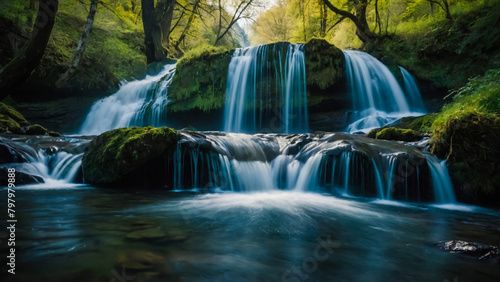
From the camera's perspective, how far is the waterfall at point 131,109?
12.2m

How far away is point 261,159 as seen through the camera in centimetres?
645

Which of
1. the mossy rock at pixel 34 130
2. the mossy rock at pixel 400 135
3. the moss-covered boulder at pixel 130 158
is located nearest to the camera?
the moss-covered boulder at pixel 130 158

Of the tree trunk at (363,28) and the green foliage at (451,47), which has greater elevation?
the tree trunk at (363,28)

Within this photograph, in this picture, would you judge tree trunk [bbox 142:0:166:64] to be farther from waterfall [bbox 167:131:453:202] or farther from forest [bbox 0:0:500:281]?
waterfall [bbox 167:131:453:202]

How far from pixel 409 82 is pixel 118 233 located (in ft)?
43.0

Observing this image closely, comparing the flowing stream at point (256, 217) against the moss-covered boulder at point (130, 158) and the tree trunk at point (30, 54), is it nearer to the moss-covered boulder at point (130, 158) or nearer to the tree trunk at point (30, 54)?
the moss-covered boulder at point (130, 158)

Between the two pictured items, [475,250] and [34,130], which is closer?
[475,250]

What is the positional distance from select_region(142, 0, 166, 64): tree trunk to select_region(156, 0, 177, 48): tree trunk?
0.52 m

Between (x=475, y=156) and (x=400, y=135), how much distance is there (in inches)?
Result: 92.3

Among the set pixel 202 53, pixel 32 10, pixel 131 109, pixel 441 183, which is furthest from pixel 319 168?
pixel 32 10

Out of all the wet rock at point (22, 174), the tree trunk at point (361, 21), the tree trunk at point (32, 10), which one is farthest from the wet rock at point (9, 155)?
the tree trunk at point (361, 21)

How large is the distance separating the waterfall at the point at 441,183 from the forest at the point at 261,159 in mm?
19

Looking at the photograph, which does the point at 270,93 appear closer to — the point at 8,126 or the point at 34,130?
the point at 34,130

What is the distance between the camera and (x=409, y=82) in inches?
476
